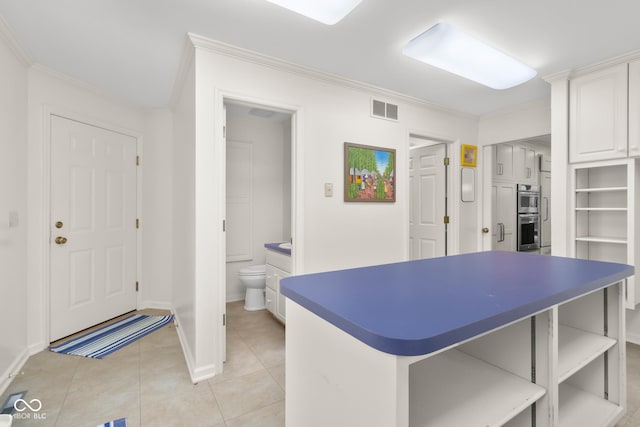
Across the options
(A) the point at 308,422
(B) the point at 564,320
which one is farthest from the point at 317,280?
(B) the point at 564,320

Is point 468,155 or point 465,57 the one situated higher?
point 465,57

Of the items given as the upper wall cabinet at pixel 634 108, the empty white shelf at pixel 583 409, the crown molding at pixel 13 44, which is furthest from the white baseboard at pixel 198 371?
the upper wall cabinet at pixel 634 108

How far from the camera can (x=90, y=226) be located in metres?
3.00

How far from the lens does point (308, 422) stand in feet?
3.53

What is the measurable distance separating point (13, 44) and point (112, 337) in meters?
2.44

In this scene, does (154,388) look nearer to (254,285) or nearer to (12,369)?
(12,369)

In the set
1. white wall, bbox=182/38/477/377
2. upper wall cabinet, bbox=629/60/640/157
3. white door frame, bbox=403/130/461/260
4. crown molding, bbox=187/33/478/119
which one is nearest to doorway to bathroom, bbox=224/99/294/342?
white wall, bbox=182/38/477/377

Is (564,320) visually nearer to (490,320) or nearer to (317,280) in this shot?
(490,320)

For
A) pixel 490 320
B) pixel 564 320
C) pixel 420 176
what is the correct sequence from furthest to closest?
pixel 420 176, pixel 564 320, pixel 490 320

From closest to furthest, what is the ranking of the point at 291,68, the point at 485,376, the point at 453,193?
1. the point at 485,376
2. the point at 291,68
3. the point at 453,193

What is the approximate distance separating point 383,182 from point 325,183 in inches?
27.4

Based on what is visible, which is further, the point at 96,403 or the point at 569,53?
the point at 569,53

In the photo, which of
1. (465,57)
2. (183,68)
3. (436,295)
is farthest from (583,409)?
(183,68)

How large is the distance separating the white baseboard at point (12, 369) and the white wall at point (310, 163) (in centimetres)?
123
